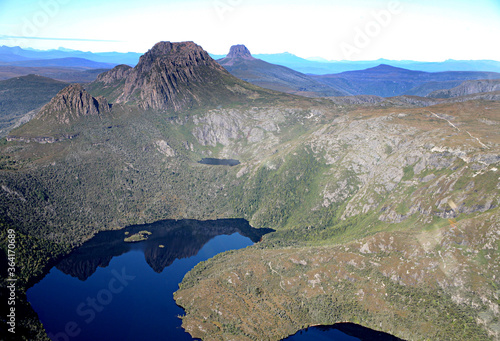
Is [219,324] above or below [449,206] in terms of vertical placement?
below

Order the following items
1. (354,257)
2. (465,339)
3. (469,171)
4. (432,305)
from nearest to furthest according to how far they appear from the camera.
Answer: (465,339) → (432,305) → (354,257) → (469,171)

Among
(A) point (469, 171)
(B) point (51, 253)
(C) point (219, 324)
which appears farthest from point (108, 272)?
(A) point (469, 171)

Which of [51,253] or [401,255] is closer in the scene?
[401,255]

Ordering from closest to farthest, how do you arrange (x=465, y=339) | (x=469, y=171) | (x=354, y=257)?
(x=465, y=339) → (x=354, y=257) → (x=469, y=171)

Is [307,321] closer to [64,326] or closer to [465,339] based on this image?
[465,339]

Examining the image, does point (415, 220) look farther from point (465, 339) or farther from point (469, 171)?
point (465, 339)

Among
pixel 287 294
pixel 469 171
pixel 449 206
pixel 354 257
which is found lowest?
pixel 287 294

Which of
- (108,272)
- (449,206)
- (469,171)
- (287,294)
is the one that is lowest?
(108,272)

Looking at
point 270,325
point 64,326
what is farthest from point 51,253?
point 270,325

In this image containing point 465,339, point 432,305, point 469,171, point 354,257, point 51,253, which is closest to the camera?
point 465,339
